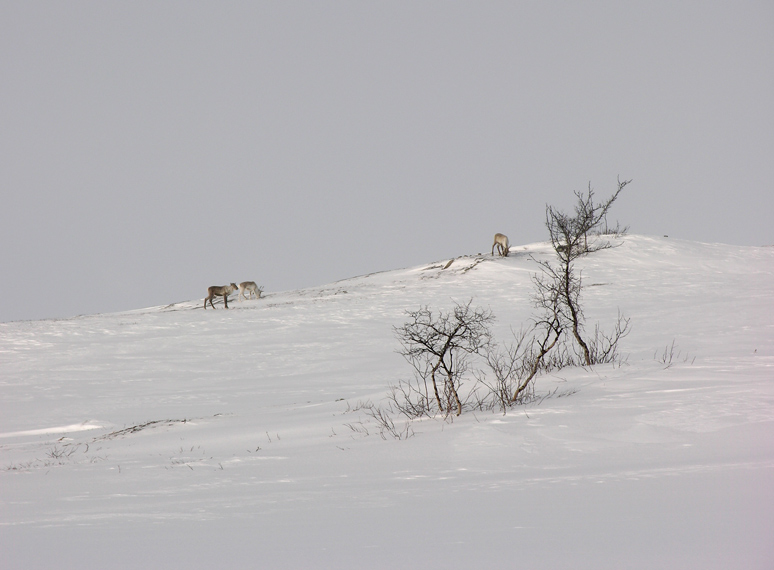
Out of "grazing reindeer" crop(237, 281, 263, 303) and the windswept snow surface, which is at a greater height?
"grazing reindeer" crop(237, 281, 263, 303)

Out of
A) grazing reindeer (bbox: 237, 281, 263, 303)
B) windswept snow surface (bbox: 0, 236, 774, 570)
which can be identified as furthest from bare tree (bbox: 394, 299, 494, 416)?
grazing reindeer (bbox: 237, 281, 263, 303)

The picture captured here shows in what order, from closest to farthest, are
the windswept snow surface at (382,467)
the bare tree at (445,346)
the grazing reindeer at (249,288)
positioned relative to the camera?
the windswept snow surface at (382,467), the bare tree at (445,346), the grazing reindeer at (249,288)

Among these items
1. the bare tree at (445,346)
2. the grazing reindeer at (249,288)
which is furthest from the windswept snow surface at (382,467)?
the grazing reindeer at (249,288)

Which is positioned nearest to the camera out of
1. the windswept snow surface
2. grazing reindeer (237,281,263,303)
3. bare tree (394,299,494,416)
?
the windswept snow surface

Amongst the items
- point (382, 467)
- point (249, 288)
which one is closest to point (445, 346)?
point (382, 467)

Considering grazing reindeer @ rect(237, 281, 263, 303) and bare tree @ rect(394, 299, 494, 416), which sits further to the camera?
grazing reindeer @ rect(237, 281, 263, 303)

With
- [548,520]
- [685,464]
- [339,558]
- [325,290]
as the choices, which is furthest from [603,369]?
[325,290]

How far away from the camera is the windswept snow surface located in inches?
129

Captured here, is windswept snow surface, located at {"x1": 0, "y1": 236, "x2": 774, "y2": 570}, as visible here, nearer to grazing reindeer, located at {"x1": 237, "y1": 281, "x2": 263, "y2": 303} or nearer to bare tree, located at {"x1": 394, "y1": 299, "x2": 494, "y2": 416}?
bare tree, located at {"x1": 394, "y1": 299, "x2": 494, "y2": 416}

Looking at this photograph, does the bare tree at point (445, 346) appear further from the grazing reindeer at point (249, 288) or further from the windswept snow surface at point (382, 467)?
the grazing reindeer at point (249, 288)

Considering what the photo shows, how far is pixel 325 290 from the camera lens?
1090 inches

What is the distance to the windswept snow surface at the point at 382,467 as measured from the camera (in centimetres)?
329

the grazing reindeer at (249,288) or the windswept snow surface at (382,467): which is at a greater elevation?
the grazing reindeer at (249,288)

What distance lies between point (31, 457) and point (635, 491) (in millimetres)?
7663
